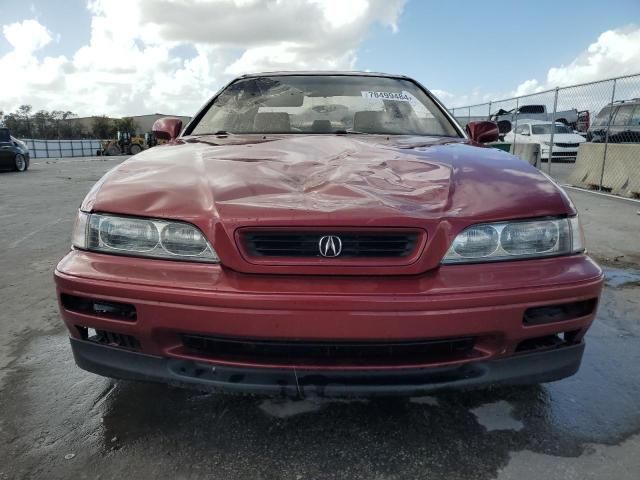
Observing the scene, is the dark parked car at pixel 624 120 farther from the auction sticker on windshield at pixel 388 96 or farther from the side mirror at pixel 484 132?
the auction sticker on windshield at pixel 388 96

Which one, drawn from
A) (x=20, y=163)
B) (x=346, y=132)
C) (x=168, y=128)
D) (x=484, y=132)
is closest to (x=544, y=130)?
(x=484, y=132)

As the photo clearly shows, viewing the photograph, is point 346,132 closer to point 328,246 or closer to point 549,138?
point 328,246

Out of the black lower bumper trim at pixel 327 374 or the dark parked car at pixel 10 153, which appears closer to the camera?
the black lower bumper trim at pixel 327 374

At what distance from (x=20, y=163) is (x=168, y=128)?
50.0 feet

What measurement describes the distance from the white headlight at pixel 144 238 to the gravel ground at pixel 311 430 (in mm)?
714

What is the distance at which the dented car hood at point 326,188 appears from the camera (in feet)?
5.40

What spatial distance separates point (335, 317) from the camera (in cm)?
152

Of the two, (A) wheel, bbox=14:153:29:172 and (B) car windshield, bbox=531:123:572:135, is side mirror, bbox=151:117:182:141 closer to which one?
(A) wheel, bbox=14:153:29:172

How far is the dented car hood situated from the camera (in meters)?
1.65

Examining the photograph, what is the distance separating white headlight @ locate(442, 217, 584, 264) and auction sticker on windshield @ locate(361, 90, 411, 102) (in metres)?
1.60

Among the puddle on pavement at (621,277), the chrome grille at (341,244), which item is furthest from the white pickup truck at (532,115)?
the chrome grille at (341,244)

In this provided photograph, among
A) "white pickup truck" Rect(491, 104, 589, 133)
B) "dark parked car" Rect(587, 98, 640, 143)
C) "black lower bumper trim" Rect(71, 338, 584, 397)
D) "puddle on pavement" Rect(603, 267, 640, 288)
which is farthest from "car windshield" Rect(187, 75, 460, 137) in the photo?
"white pickup truck" Rect(491, 104, 589, 133)

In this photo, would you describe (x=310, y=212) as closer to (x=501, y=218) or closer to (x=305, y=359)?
(x=305, y=359)

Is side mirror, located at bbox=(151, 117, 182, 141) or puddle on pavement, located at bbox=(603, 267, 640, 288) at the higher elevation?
side mirror, located at bbox=(151, 117, 182, 141)
